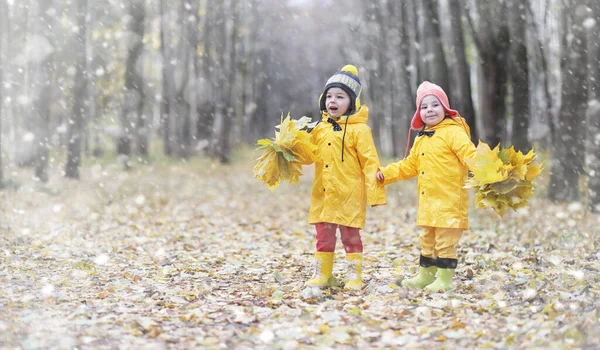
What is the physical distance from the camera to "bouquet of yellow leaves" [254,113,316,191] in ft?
19.3

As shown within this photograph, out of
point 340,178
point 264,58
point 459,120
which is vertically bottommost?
point 340,178

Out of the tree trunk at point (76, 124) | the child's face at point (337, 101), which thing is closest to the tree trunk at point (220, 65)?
the tree trunk at point (76, 124)

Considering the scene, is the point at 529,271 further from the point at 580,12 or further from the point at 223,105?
the point at 223,105

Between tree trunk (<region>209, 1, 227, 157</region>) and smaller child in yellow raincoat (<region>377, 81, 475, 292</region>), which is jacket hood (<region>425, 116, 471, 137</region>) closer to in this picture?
smaller child in yellow raincoat (<region>377, 81, 475, 292</region>)

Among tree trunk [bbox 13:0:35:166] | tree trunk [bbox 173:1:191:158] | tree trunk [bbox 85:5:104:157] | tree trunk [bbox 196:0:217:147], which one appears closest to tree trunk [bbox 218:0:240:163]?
tree trunk [bbox 196:0:217:147]

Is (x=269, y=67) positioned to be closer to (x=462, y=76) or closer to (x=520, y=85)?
(x=520, y=85)

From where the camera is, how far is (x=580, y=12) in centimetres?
1098

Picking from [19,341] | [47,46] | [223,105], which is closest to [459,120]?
[19,341]

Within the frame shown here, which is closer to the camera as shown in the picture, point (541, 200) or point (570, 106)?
point (570, 106)

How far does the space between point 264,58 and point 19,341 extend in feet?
130

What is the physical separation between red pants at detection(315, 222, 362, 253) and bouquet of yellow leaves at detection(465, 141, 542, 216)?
1213 millimetres

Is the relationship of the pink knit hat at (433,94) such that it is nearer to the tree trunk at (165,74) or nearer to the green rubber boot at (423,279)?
the green rubber boot at (423,279)

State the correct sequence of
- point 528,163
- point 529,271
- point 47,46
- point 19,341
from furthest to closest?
point 47,46 < point 529,271 < point 528,163 < point 19,341

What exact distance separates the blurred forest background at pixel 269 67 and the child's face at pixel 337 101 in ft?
21.2
